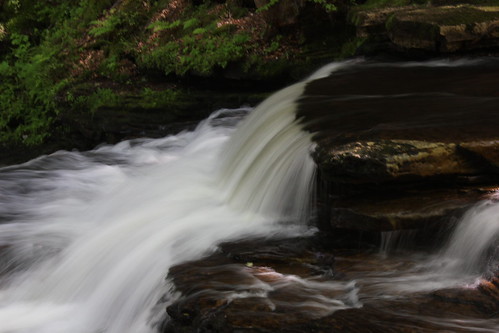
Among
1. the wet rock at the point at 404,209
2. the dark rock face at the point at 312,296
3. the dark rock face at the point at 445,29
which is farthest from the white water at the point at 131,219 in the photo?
the dark rock face at the point at 445,29

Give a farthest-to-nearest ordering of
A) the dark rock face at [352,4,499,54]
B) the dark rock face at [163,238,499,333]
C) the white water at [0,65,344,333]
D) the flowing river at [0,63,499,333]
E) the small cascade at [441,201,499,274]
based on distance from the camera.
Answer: the dark rock face at [352,4,499,54]
the white water at [0,65,344,333]
the flowing river at [0,63,499,333]
the small cascade at [441,201,499,274]
the dark rock face at [163,238,499,333]

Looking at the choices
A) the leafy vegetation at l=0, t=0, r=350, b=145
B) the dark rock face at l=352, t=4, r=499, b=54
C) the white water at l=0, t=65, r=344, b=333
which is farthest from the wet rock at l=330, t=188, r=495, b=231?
the leafy vegetation at l=0, t=0, r=350, b=145

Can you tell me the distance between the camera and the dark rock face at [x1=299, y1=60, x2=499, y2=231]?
3980mm

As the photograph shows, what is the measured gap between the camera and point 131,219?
5660 millimetres

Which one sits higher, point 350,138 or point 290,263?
point 350,138

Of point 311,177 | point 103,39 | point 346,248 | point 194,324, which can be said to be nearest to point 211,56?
point 103,39

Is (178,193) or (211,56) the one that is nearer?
(178,193)

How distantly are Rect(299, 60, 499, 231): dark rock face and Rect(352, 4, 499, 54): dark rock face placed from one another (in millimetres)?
1832

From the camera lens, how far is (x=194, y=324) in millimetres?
3367

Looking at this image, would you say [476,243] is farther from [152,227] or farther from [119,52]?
[119,52]

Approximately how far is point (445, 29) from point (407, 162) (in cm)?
366

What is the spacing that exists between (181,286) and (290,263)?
0.79 m

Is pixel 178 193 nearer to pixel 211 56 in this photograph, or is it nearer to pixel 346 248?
pixel 346 248

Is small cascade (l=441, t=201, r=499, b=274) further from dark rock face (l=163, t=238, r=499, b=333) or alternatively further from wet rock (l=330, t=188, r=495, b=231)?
dark rock face (l=163, t=238, r=499, b=333)
